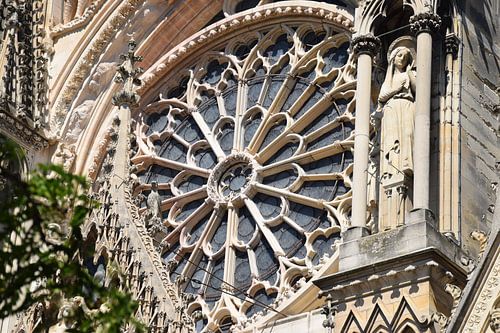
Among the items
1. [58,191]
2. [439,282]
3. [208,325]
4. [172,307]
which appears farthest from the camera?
[208,325]

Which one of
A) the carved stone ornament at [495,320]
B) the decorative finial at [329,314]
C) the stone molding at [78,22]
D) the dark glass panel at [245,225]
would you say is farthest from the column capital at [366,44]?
the stone molding at [78,22]

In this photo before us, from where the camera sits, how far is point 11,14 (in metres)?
19.7

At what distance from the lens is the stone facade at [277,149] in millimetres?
14250

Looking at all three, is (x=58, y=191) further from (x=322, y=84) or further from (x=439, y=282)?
(x=322, y=84)

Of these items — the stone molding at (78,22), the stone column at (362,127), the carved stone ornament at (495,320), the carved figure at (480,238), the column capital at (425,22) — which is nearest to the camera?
the carved stone ornament at (495,320)

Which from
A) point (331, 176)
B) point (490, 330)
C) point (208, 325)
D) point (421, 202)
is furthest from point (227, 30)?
point (490, 330)

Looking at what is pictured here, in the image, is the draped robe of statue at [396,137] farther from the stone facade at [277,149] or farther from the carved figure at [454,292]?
the carved figure at [454,292]

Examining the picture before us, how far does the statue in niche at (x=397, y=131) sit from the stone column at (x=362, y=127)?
159mm

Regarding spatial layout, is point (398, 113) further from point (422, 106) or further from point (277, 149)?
point (277, 149)

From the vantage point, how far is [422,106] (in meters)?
14.8

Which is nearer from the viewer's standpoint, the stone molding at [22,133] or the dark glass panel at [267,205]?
the dark glass panel at [267,205]

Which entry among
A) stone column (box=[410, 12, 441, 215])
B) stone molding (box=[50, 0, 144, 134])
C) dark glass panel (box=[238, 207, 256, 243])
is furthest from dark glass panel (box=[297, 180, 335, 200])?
stone molding (box=[50, 0, 144, 134])

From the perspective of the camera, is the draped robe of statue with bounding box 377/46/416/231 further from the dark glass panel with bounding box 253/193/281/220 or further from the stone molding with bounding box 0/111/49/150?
the stone molding with bounding box 0/111/49/150

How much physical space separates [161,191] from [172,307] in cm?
420
